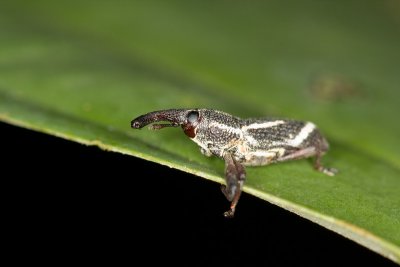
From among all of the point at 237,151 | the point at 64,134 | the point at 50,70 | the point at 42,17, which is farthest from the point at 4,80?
the point at 237,151

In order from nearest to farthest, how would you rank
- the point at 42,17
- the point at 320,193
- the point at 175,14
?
the point at 320,193 < the point at 42,17 < the point at 175,14

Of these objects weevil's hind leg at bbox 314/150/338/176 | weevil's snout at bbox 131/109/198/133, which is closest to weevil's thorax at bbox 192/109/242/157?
Answer: weevil's snout at bbox 131/109/198/133

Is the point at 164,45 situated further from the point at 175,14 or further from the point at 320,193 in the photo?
the point at 320,193

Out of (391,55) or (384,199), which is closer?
(384,199)

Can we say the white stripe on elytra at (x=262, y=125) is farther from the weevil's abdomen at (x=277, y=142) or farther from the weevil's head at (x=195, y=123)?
the weevil's head at (x=195, y=123)

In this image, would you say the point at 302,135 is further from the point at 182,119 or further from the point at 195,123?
the point at 182,119

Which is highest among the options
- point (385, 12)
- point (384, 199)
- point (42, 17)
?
point (385, 12)

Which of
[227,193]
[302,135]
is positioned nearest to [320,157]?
[302,135]
